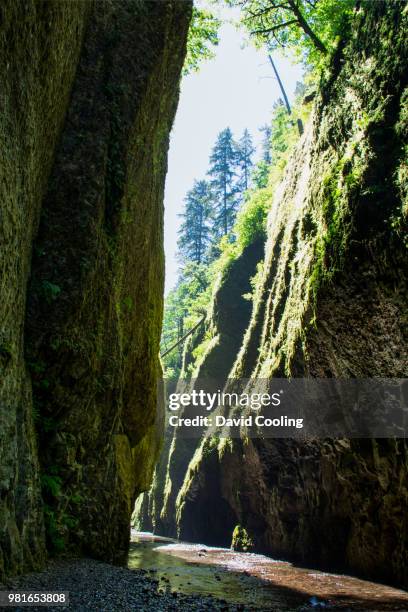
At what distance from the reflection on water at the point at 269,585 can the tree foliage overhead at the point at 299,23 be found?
56.9 feet

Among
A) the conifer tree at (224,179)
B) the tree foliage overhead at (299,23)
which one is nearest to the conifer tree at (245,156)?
the conifer tree at (224,179)

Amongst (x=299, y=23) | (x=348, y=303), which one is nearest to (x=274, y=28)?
(x=299, y=23)

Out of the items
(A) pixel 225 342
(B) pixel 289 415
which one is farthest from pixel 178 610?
(A) pixel 225 342

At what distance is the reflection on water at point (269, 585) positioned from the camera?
995 centimetres

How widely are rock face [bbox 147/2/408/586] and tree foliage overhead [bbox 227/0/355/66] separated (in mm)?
1170

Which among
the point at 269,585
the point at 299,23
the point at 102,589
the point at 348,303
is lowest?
the point at 269,585

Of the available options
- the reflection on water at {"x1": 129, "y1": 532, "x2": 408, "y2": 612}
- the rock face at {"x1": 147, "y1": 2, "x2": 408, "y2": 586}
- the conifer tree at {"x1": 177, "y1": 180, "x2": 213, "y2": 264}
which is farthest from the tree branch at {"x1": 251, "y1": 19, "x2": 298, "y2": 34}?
the conifer tree at {"x1": 177, "y1": 180, "x2": 213, "y2": 264}

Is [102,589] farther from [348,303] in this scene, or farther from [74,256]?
[348,303]

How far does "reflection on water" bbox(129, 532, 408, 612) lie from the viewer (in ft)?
32.6

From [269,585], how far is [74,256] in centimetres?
908

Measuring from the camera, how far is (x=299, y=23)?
65.7 ft

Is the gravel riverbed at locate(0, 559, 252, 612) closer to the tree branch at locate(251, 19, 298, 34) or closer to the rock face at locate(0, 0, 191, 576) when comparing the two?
the rock face at locate(0, 0, 191, 576)

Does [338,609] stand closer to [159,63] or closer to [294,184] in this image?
[159,63]

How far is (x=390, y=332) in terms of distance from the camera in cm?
1216
